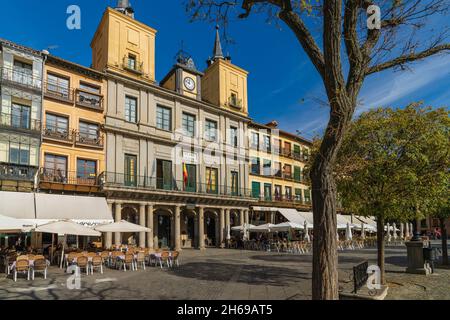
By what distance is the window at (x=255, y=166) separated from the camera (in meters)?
34.6

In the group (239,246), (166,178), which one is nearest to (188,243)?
(239,246)

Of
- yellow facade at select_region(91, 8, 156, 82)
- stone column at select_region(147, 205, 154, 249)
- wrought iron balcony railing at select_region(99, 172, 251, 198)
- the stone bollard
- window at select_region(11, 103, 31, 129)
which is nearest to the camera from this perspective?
the stone bollard

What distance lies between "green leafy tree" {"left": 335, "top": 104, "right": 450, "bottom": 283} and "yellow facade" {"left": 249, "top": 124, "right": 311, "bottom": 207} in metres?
22.8

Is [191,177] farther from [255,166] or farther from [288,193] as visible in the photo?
[288,193]

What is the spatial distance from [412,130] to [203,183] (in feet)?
68.0

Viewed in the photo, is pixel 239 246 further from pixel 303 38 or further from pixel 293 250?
pixel 303 38

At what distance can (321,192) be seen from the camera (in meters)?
4.96

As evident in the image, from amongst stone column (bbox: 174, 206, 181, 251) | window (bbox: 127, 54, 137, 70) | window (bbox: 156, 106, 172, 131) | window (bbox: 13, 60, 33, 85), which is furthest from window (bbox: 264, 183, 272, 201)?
window (bbox: 13, 60, 33, 85)

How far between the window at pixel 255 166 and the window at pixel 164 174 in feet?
32.2

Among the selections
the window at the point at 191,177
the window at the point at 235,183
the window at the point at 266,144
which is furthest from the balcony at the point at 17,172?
the window at the point at 266,144

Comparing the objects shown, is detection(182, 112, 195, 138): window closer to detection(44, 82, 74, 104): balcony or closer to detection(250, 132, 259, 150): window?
detection(250, 132, 259, 150): window

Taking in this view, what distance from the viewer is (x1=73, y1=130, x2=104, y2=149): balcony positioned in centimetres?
2238

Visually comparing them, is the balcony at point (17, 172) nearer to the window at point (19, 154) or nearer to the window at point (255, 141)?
the window at point (19, 154)

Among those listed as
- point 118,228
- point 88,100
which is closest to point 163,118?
point 88,100
